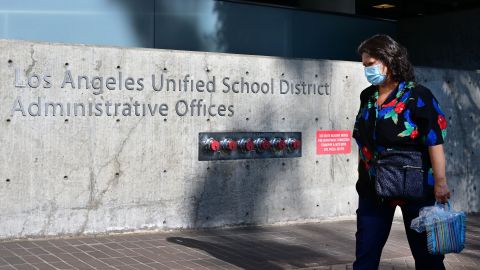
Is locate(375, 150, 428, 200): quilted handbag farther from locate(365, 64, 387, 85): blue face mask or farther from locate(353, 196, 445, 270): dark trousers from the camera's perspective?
locate(365, 64, 387, 85): blue face mask

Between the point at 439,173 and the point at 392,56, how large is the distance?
81 centimetres

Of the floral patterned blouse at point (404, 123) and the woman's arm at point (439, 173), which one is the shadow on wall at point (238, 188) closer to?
the floral patterned blouse at point (404, 123)

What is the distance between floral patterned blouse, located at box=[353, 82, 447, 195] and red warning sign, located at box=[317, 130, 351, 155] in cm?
436

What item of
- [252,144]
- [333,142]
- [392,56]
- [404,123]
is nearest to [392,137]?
[404,123]

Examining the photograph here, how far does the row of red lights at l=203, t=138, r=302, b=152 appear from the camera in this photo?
833 cm

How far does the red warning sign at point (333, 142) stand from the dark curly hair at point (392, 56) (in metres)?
4.36

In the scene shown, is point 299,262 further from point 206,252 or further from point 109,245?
point 109,245

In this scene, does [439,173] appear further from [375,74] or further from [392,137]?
[375,74]

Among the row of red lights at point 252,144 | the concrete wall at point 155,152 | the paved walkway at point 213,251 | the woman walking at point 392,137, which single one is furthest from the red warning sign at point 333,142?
the woman walking at point 392,137

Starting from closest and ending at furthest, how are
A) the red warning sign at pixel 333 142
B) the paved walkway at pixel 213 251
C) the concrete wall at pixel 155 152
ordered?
the paved walkway at pixel 213 251, the concrete wall at pixel 155 152, the red warning sign at pixel 333 142

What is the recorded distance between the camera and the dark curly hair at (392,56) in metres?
4.82

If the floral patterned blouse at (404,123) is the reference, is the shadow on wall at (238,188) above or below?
below

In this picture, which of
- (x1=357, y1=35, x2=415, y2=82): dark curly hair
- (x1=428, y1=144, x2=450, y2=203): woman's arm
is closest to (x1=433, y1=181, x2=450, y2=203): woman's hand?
(x1=428, y1=144, x2=450, y2=203): woman's arm

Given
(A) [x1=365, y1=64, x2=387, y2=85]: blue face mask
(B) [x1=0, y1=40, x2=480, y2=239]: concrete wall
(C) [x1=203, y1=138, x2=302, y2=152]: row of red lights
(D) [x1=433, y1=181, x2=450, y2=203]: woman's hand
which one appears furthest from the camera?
(C) [x1=203, y1=138, x2=302, y2=152]: row of red lights
